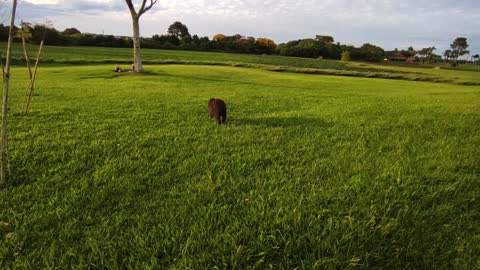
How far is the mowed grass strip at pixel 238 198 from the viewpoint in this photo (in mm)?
2273

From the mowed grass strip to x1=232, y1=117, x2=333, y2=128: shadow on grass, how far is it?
19.0 inches

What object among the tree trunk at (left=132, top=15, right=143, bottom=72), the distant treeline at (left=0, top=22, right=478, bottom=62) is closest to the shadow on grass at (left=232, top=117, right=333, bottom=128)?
the tree trunk at (left=132, top=15, right=143, bottom=72)


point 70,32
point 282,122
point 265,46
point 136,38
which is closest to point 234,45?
point 265,46

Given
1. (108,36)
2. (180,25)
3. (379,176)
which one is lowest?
(379,176)

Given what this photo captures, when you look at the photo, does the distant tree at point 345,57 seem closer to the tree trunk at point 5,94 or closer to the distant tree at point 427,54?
the distant tree at point 427,54

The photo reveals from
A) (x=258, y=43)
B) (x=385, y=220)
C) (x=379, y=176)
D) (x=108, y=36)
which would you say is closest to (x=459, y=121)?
(x=379, y=176)

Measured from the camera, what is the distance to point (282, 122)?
262 inches

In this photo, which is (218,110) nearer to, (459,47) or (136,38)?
(136,38)

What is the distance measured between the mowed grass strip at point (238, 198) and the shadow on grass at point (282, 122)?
48 cm

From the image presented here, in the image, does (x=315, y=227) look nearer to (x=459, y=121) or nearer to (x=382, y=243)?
(x=382, y=243)

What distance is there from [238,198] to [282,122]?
12.6 feet

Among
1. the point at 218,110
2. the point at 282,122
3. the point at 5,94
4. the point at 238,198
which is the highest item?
→ the point at 5,94

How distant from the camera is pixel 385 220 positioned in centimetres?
269

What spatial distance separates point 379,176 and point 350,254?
5.23 ft
